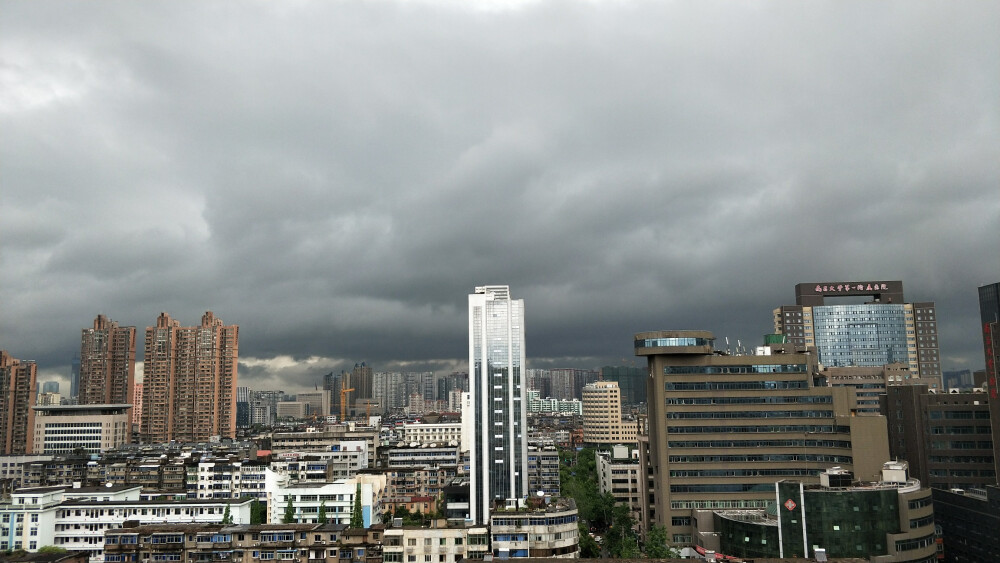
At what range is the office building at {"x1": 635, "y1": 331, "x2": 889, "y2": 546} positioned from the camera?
298 ft

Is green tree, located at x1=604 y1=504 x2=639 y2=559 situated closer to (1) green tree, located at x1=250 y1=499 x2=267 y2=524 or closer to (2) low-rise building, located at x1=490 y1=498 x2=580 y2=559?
(2) low-rise building, located at x1=490 y1=498 x2=580 y2=559

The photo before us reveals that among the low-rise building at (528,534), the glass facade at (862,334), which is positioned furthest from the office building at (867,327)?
the low-rise building at (528,534)

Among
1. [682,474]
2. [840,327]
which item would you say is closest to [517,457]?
[682,474]

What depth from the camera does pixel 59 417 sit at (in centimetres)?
17575

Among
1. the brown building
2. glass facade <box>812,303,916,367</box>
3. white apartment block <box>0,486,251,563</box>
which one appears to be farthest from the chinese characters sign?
the brown building

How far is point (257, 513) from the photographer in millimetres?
94625

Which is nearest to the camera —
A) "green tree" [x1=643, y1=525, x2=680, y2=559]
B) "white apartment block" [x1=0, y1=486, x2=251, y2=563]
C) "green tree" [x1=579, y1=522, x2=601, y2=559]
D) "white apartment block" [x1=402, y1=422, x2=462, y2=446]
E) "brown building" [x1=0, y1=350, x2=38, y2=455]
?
"green tree" [x1=643, y1=525, x2=680, y2=559]

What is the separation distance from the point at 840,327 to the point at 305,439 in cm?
13928

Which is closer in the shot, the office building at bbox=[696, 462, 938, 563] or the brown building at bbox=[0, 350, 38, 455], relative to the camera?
the office building at bbox=[696, 462, 938, 563]

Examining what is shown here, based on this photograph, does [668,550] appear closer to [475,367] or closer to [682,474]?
[682,474]

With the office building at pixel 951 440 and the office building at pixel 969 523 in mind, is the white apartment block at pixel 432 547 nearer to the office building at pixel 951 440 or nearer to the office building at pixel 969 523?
the office building at pixel 969 523

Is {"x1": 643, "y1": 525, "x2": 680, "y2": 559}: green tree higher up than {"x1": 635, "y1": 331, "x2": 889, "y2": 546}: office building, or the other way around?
{"x1": 635, "y1": 331, "x2": 889, "y2": 546}: office building

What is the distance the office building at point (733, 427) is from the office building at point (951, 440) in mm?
17673

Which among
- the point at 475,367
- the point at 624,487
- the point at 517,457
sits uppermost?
the point at 475,367
